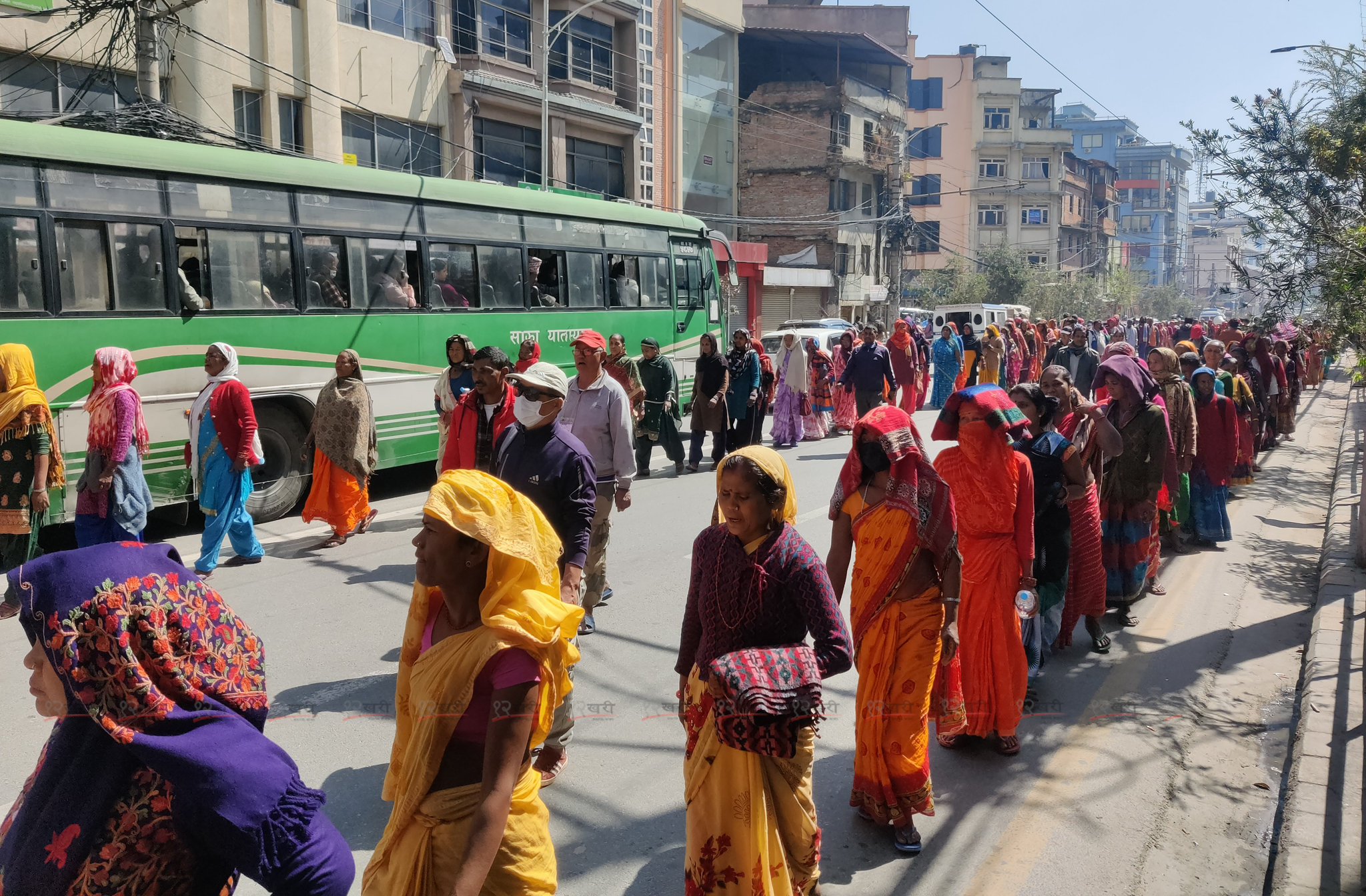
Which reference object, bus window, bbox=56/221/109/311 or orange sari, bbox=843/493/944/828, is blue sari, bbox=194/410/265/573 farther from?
orange sari, bbox=843/493/944/828

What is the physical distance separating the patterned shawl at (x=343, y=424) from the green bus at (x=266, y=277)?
1244 millimetres

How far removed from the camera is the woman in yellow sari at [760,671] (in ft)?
9.34

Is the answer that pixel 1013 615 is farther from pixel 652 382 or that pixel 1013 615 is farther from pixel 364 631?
pixel 652 382

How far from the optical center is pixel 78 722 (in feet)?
6.52

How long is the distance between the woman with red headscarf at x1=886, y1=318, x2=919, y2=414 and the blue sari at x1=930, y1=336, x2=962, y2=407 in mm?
3578

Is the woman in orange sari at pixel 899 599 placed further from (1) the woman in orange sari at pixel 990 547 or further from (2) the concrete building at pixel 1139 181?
(2) the concrete building at pixel 1139 181

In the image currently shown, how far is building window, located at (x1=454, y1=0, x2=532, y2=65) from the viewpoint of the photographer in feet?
74.1

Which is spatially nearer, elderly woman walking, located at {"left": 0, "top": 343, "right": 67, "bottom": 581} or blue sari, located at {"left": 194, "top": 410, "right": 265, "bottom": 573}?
elderly woman walking, located at {"left": 0, "top": 343, "right": 67, "bottom": 581}

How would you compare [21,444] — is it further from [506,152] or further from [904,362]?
[506,152]

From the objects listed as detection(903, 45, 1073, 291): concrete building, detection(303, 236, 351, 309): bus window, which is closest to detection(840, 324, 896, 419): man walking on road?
detection(303, 236, 351, 309): bus window

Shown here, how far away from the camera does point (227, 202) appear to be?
9336 mm

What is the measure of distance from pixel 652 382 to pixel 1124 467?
5.91 m

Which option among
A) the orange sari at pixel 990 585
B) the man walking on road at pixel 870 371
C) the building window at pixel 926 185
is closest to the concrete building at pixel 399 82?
the man walking on road at pixel 870 371

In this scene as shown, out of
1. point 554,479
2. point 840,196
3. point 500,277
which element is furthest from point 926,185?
point 554,479
